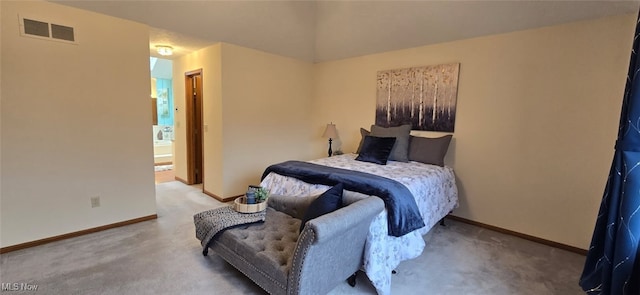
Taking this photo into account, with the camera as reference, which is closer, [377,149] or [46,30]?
[46,30]

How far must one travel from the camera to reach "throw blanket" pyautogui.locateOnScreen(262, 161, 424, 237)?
7.00 ft

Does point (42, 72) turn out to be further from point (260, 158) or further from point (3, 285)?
point (260, 158)

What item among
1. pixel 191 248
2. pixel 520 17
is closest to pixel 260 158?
pixel 191 248

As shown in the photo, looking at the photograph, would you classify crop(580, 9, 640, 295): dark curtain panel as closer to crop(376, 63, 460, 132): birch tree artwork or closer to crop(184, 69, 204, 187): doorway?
crop(376, 63, 460, 132): birch tree artwork

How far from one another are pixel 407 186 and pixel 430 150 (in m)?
1.15

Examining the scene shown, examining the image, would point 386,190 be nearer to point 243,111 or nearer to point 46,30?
point 243,111

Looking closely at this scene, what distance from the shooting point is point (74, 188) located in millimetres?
2844

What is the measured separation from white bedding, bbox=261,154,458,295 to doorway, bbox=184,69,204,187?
2.43 metres

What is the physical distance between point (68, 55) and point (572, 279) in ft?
15.7

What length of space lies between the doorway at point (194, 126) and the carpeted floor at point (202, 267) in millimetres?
1925

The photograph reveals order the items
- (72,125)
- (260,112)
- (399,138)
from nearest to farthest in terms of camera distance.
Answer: (72,125) → (399,138) → (260,112)

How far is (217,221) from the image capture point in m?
2.30

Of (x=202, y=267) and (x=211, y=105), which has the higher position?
(x=211, y=105)

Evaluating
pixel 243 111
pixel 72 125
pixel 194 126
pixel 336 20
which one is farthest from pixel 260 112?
pixel 72 125
